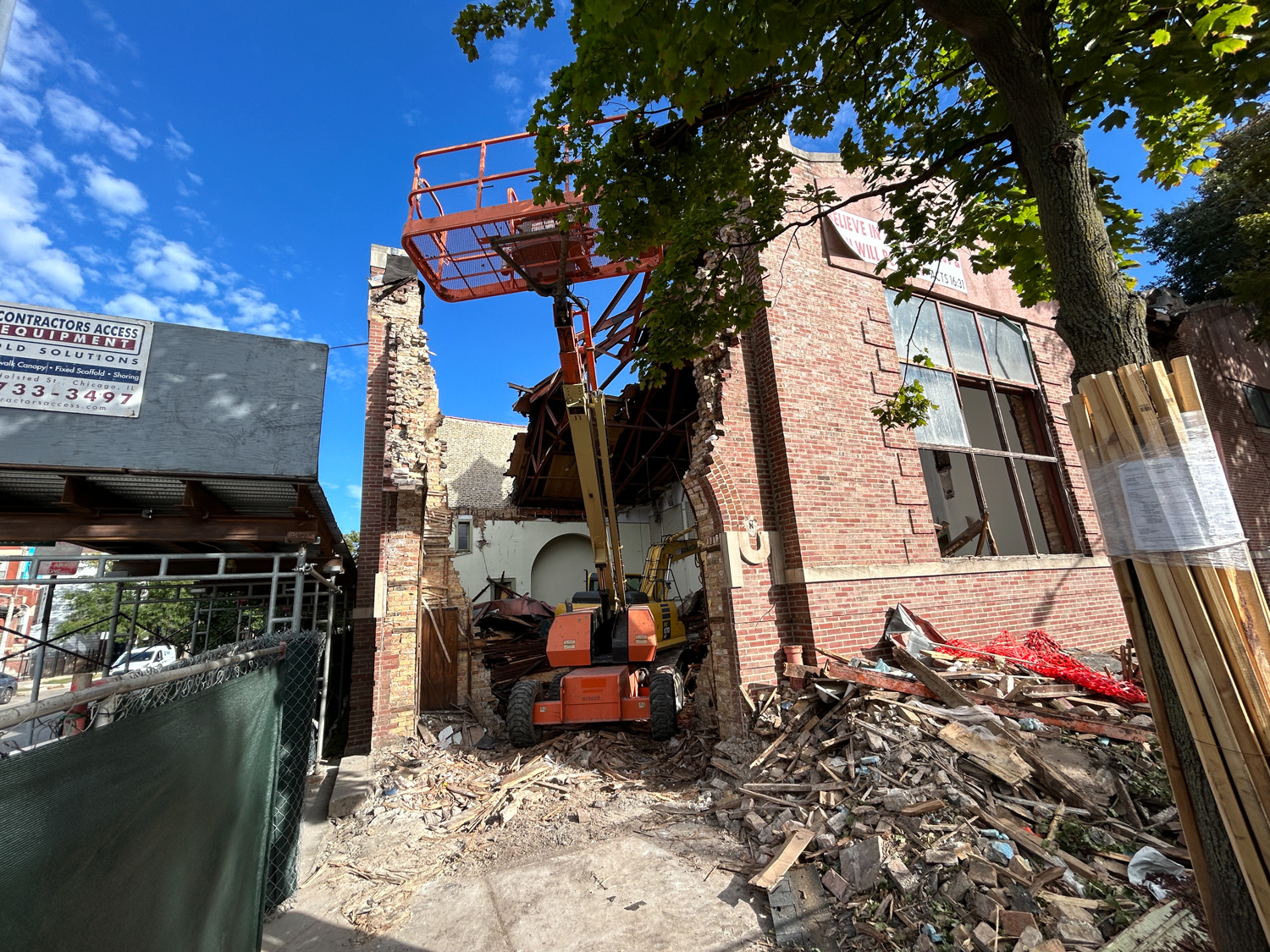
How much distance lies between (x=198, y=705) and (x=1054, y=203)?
4699 mm

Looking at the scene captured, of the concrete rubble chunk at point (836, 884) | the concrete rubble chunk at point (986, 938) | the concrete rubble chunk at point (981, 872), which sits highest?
the concrete rubble chunk at point (981, 872)

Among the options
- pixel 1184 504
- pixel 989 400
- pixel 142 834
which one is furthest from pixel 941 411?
pixel 142 834

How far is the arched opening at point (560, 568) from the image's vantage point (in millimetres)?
20562

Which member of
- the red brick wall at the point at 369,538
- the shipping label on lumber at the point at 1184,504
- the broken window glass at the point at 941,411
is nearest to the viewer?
the shipping label on lumber at the point at 1184,504

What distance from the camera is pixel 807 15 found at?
118 inches

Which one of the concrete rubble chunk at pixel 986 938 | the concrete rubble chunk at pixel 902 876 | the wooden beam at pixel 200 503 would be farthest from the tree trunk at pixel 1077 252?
the wooden beam at pixel 200 503

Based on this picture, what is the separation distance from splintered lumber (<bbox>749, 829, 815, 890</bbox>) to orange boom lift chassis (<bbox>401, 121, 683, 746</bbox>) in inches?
122

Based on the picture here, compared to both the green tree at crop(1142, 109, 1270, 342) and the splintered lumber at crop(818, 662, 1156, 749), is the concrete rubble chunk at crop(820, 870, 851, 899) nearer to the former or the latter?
the splintered lumber at crop(818, 662, 1156, 749)

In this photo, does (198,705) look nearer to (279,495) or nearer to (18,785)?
(18,785)

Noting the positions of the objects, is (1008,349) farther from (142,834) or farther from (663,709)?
(142,834)

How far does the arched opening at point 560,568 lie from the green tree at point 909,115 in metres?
16.0

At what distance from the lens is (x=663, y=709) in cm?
750

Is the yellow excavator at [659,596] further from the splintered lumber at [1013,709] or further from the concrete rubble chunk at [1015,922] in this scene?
the concrete rubble chunk at [1015,922]

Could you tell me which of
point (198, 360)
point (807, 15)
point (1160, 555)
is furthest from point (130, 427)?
point (1160, 555)
